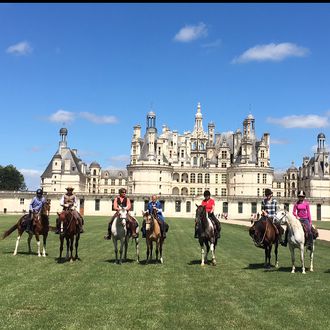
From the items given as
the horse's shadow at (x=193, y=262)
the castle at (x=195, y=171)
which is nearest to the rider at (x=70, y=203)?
the horse's shadow at (x=193, y=262)

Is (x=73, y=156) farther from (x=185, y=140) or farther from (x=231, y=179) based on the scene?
(x=231, y=179)

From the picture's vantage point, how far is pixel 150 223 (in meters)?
17.5

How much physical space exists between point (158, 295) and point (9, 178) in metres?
135

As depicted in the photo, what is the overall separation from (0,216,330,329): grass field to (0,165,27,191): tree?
126288mm

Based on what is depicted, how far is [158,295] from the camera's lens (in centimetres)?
1180

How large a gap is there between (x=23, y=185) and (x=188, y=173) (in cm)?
5527

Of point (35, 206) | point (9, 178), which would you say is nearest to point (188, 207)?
point (9, 178)

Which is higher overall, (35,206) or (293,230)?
(35,206)

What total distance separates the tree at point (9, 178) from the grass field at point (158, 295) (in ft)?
414

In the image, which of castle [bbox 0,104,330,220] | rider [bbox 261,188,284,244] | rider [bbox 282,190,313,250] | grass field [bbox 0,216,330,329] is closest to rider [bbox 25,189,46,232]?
grass field [bbox 0,216,330,329]

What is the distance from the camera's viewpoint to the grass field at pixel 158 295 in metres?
9.39

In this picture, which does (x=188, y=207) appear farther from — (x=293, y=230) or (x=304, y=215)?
(x=293, y=230)

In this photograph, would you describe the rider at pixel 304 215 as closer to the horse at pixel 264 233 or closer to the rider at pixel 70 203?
the horse at pixel 264 233

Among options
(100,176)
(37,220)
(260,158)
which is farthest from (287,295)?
(100,176)
